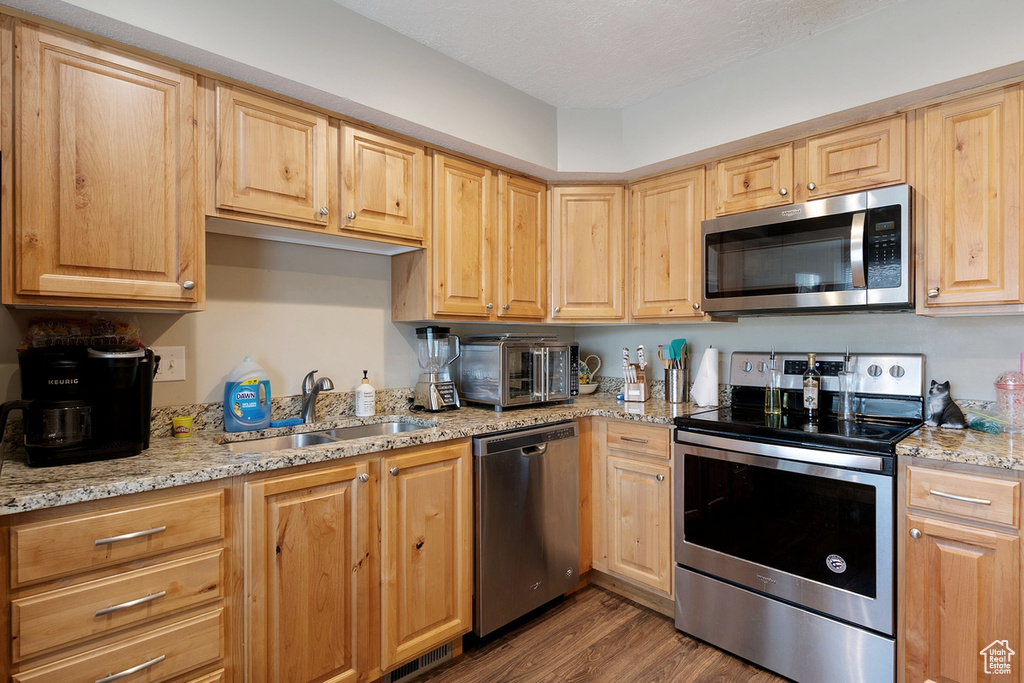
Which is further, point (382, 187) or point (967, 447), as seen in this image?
point (382, 187)

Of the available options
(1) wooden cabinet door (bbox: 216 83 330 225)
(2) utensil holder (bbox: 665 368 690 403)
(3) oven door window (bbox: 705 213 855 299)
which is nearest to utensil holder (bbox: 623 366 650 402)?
(2) utensil holder (bbox: 665 368 690 403)

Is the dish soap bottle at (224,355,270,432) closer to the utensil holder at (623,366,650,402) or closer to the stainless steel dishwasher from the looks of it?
the stainless steel dishwasher

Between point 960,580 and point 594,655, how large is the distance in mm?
1286

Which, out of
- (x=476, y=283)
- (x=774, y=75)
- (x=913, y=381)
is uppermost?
(x=774, y=75)

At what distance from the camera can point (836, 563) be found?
5.93 ft

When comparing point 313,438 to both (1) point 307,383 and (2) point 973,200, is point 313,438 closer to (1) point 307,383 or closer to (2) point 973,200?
(1) point 307,383

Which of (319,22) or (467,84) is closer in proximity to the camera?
(319,22)

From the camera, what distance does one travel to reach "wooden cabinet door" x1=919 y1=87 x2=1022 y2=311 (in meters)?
1.73

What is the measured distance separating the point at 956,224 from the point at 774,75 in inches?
36.4

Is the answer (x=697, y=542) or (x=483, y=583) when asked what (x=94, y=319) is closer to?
(x=483, y=583)

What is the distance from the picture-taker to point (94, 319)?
1.71 metres

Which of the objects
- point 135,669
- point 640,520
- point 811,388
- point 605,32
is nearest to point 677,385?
point 811,388

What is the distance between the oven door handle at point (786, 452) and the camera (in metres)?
1.73

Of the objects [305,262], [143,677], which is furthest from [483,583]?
[305,262]
